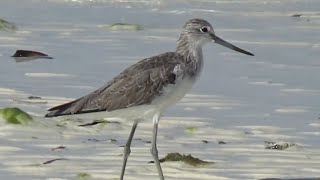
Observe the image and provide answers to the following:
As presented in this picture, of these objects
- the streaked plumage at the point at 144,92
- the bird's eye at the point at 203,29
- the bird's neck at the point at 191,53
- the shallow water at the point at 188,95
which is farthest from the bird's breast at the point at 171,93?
the bird's eye at the point at 203,29

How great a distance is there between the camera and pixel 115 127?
745 cm

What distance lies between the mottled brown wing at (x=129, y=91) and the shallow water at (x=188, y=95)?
0.37 m

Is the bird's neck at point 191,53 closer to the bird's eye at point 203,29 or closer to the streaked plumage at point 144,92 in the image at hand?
the streaked plumage at point 144,92

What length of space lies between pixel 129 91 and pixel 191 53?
22.9 inches

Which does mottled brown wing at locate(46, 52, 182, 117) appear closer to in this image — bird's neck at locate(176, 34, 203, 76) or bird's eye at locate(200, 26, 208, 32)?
bird's neck at locate(176, 34, 203, 76)

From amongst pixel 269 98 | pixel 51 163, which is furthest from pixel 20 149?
pixel 269 98

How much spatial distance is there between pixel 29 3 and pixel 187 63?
7163 mm

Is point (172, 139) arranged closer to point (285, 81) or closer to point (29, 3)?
point (285, 81)

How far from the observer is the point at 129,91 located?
6293 mm

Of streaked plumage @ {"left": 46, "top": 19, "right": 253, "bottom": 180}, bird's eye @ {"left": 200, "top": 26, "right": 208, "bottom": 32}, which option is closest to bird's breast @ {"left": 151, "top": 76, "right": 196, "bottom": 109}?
streaked plumage @ {"left": 46, "top": 19, "right": 253, "bottom": 180}

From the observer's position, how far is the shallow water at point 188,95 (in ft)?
21.7

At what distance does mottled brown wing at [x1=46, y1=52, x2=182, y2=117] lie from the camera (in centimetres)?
623

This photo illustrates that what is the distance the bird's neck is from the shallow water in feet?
1.95

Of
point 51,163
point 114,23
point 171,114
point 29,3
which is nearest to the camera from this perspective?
point 51,163
